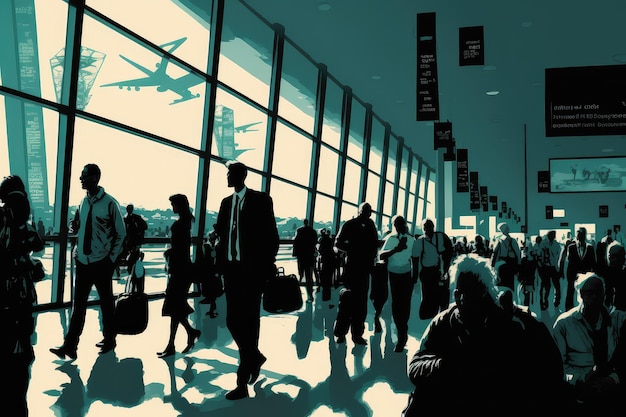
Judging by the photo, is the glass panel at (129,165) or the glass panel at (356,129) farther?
the glass panel at (356,129)

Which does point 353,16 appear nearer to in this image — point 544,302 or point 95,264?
point 544,302

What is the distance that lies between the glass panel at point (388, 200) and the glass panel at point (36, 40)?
16.0 meters

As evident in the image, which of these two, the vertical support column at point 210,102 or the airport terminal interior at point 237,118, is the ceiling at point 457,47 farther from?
the vertical support column at point 210,102

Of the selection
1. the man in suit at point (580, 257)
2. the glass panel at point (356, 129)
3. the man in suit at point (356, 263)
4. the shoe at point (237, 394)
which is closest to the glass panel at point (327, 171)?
the glass panel at point (356, 129)

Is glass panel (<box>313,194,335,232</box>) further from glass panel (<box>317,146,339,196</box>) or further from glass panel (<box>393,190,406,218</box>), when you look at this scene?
glass panel (<box>393,190,406,218</box>)

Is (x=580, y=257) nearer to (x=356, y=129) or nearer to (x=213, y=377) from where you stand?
(x=213, y=377)

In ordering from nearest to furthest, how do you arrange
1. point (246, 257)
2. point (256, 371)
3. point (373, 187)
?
1. point (246, 257)
2. point (256, 371)
3. point (373, 187)

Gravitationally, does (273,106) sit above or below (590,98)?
above

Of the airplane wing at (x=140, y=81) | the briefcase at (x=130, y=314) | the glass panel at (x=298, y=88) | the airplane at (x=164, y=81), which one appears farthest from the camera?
the glass panel at (x=298, y=88)

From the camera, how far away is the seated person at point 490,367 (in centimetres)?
197

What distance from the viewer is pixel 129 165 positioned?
9.31 m

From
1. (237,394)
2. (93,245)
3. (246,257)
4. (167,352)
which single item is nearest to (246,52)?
(93,245)

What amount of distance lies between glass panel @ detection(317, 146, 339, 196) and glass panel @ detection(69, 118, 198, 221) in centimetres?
606

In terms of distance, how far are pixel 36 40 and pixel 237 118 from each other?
4.43m
